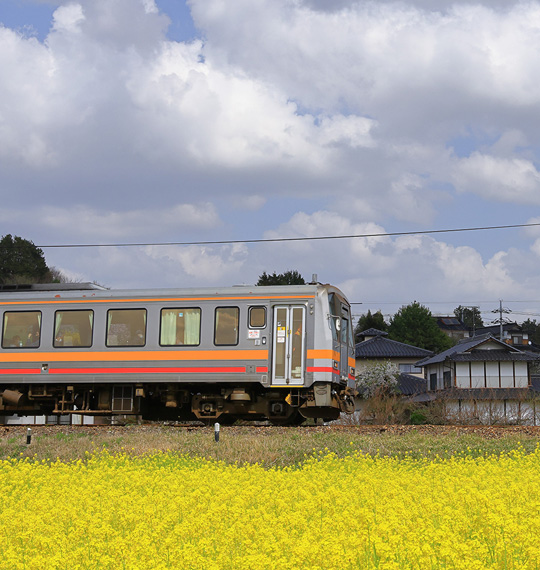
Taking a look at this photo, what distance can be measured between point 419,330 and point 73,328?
60326mm

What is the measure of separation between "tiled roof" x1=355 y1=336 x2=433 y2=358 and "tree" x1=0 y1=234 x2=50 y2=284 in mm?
25636

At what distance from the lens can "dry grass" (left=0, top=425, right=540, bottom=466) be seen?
41.1 ft

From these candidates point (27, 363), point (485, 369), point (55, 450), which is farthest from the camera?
point (485, 369)

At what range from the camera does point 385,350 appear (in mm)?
57844

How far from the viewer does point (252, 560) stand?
420 cm

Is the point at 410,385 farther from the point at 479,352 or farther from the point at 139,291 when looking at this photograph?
the point at 139,291

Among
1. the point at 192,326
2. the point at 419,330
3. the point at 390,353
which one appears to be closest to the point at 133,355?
the point at 192,326

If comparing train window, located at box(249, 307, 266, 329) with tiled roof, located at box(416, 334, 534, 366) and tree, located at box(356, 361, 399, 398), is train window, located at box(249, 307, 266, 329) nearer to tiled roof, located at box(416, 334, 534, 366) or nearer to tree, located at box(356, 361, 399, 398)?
tiled roof, located at box(416, 334, 534, 366)

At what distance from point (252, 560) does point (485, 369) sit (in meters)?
42.0

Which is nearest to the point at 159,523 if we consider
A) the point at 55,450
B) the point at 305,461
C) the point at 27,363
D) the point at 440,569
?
the point at 440,569

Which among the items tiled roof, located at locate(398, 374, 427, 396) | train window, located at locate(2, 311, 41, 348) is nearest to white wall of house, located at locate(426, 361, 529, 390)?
tiled roof, located at locate(398, 374, 427, 396)

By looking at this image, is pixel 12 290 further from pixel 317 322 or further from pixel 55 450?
pixel 317 322

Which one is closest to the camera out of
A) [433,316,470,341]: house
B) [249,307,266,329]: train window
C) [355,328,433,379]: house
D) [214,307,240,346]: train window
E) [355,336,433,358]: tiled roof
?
[249,307,266,329]: train window

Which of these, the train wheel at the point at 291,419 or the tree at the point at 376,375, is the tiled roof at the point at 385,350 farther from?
the train wheel at the point at 291,419
